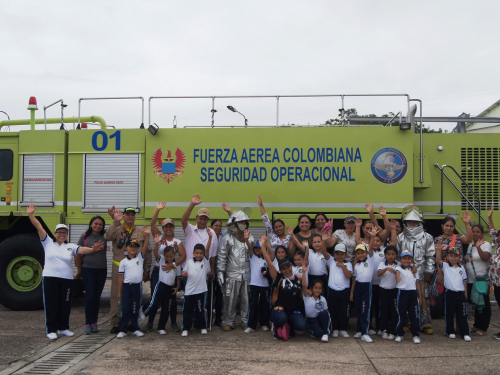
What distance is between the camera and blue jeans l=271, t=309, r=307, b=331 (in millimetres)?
6258

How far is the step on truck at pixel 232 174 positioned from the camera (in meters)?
7.86

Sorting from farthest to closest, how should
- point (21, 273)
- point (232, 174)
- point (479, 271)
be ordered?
point (21, 273) < point (232, 174) < point (479, 271)

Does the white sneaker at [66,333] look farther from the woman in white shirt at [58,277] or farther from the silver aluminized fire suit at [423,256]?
the silver aluminized fire suit at [423,256]

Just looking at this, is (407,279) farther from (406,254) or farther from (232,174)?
(232,174)

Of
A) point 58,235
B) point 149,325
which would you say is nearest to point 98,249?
point 58,235

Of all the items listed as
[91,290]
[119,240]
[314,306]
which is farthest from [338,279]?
[91,290]

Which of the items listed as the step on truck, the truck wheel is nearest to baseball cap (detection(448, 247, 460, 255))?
the step on truck

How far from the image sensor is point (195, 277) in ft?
21.6

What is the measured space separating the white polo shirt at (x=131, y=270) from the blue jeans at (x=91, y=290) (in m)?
0.46

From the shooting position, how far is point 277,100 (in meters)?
8.49

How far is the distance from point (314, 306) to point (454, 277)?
80.2 inches

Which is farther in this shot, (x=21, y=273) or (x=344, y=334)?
(x=21, y=273)

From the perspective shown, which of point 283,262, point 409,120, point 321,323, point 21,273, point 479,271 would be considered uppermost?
point 409,120

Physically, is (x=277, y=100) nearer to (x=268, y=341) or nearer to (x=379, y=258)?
(x=379, y=258)
